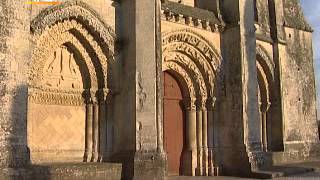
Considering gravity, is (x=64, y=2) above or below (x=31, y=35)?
above

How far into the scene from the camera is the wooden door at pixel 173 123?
10602 millimetres

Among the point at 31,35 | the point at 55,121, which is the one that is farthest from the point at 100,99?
the point at 31,35

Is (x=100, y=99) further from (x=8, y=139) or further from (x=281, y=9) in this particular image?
(x=281, y=9)

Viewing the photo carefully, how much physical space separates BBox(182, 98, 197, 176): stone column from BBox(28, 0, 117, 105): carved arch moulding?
2804mm

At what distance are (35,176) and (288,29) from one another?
1143 cm

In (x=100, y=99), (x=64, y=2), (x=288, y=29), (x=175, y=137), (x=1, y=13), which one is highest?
(x=288, y=29)

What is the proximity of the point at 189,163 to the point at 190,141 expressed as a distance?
1.93ft

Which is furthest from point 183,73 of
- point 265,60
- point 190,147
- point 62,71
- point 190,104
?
point 265,60

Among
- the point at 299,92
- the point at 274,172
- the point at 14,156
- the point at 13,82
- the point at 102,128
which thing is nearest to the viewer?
the point at 14,156

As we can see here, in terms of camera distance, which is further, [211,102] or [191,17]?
[211,102]

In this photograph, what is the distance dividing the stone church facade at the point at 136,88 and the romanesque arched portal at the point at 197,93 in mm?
28

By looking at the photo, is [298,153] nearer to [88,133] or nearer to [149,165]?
[149,165]

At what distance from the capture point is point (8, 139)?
6820 mm

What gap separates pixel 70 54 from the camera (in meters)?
8.74
